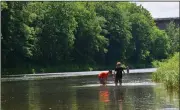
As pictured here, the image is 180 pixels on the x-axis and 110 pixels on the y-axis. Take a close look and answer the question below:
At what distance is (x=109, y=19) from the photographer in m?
111

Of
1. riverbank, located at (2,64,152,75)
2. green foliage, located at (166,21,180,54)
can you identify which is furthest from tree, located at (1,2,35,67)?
green foliage, located at (166,21,180,54)

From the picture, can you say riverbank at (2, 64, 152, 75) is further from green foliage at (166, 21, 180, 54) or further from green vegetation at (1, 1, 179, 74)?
green foliage at (166, 21, 180, 54)

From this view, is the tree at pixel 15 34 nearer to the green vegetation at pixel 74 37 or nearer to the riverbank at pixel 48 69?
the green vegetation at pixel 74 37

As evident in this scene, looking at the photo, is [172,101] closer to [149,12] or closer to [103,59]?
[103,59]

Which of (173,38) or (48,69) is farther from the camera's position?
(173,38)

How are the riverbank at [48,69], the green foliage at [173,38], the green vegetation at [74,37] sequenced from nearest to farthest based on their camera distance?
the riverbank at [48,69]
the green vegetation at [74,37]
the green foliage at [173,38]

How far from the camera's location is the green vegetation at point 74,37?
2948 inches

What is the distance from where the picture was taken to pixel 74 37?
93812 mm

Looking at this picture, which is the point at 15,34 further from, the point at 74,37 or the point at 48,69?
the point at 74,37

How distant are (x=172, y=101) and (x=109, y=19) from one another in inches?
3667

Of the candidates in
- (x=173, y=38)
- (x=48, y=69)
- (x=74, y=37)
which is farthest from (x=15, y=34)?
(x=173, y=38)

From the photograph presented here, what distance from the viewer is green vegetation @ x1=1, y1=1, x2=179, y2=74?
7488 cm

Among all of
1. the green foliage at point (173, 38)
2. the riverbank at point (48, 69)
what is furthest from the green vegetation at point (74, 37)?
the green foliage at point (173, 38)

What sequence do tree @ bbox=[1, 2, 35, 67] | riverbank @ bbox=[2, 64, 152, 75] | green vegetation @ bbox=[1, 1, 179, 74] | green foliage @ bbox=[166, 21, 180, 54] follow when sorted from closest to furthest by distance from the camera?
1. riverbank @ bbox=[2, 64, 152, 75]
2. tree @ bbox=[1, 2, 35, 67]
3. green vegetation @ bbox=[1, 1, 179, 74]
4. green foliage @ bbox=[166, 21, 180, 54]
